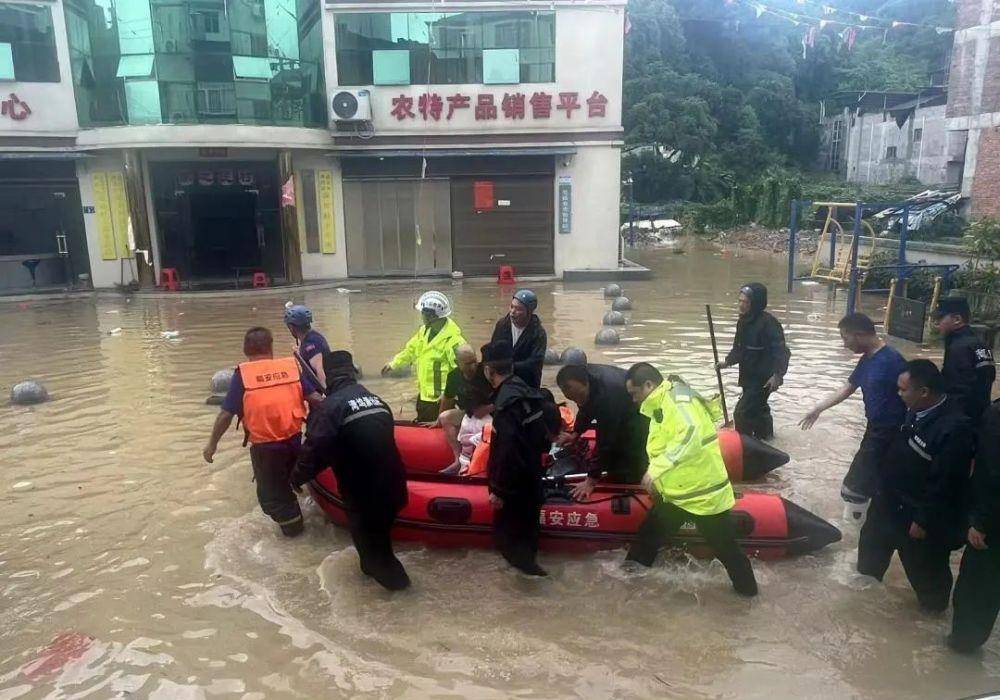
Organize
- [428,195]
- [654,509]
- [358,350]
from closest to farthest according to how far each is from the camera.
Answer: [654,509] → [358,350] → [428,195]

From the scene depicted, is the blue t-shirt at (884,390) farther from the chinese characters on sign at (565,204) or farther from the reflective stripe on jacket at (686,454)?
the chinese characters on sign at (565,204)

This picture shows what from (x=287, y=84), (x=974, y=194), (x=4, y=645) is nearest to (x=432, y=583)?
(x=4, y=645)

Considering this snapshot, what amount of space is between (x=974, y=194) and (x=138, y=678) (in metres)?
19.4

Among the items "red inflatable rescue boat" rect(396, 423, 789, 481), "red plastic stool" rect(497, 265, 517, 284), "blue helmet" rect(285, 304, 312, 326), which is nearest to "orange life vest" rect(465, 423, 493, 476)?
"red inflatable rescue boat" rect(396, 423, 789, 481)

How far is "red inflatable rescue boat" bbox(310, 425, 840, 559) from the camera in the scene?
194 inches

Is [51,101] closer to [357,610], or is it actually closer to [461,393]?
[461,393]

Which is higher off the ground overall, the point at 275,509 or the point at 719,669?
the point at 275,509

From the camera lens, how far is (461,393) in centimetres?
592

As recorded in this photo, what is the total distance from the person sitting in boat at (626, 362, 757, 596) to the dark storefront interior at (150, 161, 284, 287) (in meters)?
15.8

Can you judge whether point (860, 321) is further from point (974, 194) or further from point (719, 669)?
point (974, 194)

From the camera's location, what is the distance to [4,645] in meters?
4.18

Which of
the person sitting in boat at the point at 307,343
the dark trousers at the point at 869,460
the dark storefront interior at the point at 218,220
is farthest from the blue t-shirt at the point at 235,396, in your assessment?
the dark storefront interior at the point at 218,220

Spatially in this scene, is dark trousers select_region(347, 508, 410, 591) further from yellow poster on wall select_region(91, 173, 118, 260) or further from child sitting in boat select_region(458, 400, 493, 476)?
yellow poster on wall select_region(91, 173, 118, 260)

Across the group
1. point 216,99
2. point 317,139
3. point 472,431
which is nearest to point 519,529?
point 472,431
